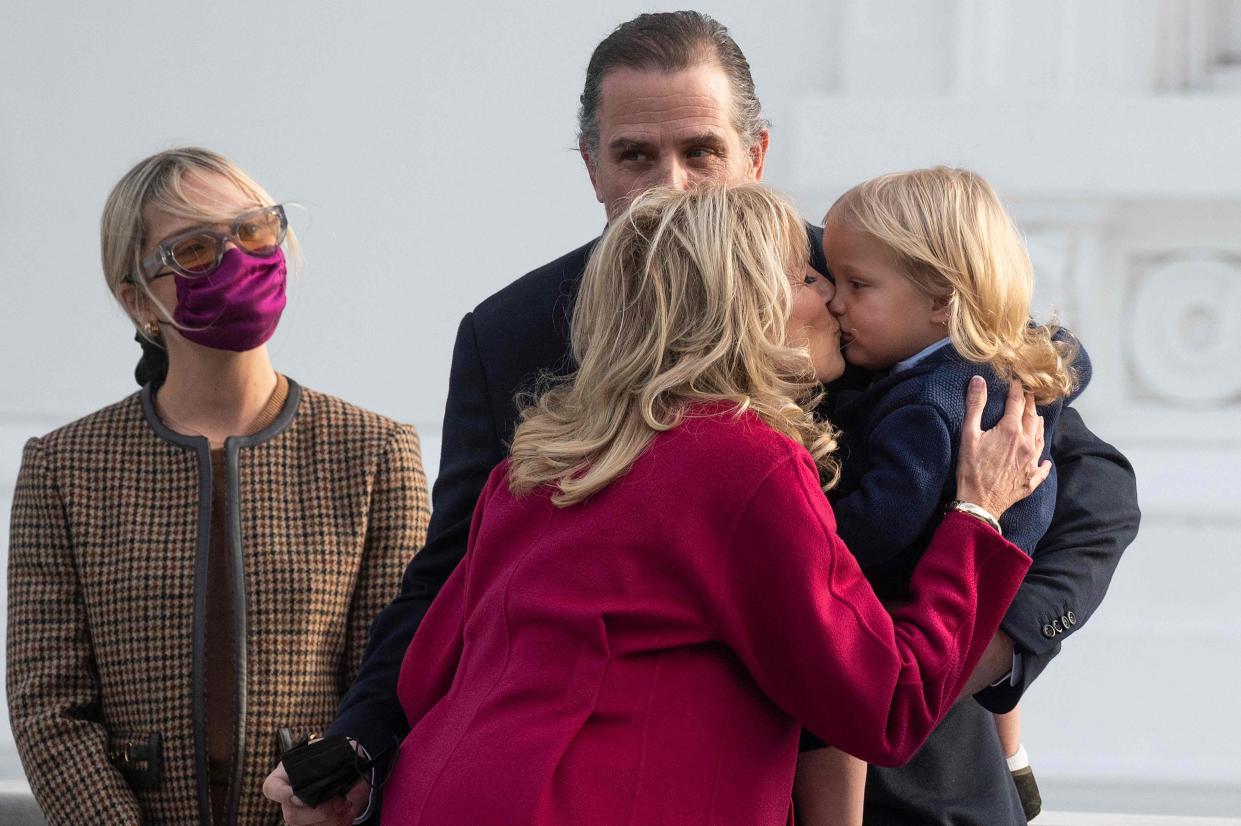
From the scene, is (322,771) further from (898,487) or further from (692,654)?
(898,487)

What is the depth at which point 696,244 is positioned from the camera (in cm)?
190

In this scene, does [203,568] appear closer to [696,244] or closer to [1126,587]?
[696,244]

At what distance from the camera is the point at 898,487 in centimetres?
197

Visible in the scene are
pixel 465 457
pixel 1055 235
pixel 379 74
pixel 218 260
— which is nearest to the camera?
pixel 465 457

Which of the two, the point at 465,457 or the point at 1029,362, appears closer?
the point at 1029,362

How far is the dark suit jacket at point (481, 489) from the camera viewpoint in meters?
2.08

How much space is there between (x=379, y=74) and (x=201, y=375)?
2.12 m

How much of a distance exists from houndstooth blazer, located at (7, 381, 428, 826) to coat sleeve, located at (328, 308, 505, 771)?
0.42 meters

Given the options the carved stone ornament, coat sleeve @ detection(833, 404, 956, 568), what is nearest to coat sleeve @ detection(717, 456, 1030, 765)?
coat sleeve @ detection(833, 404, 956, 568)

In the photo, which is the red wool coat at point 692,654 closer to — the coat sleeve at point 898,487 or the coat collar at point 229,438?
the coat sleeve at point 898,487

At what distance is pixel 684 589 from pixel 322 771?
54 centimetres

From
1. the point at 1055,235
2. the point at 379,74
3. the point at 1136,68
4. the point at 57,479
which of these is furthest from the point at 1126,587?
the point at 57,479

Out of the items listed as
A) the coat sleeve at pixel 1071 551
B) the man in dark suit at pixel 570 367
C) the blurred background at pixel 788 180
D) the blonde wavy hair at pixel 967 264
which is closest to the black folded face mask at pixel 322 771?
the man in dark suit at pixel 570 367

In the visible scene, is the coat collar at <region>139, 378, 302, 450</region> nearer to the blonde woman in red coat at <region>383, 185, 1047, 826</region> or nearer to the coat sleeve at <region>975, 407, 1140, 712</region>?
the blonde woman in red coat at <region>383, 185, 1047, 826</region>
